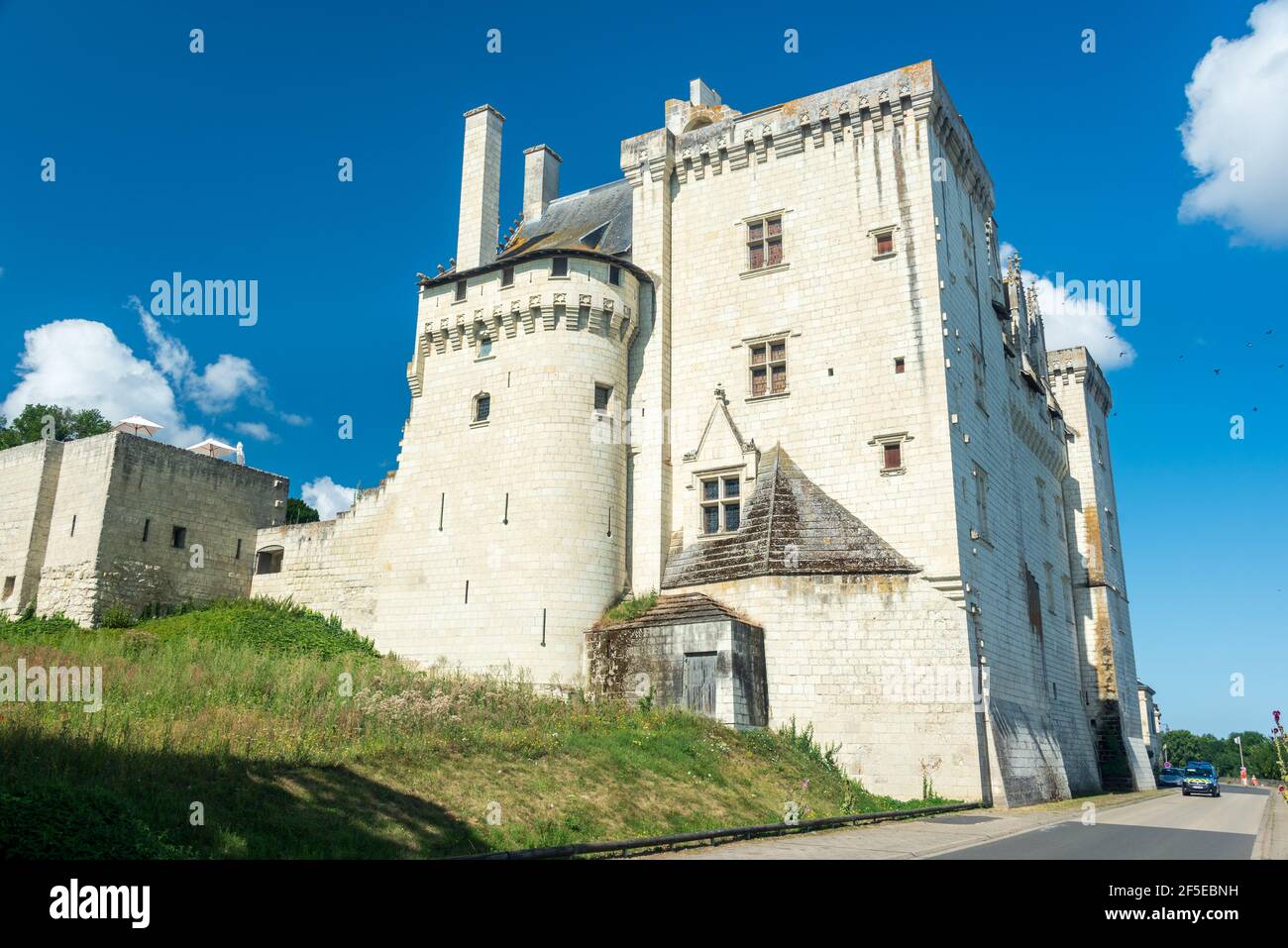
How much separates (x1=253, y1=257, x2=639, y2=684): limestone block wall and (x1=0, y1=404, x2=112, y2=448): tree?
2975cm

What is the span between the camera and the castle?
24.2 meters

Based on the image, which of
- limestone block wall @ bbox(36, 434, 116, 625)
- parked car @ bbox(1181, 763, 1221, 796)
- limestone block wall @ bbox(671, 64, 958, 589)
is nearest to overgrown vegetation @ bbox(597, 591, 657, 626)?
limestone block wall @ bbox(671, 64, 958, 589)

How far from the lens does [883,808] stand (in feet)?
71.8

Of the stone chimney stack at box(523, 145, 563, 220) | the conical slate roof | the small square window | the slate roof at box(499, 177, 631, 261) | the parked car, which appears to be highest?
the stone chimney stack at box(523, 145, 563, 220)

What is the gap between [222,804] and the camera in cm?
1142

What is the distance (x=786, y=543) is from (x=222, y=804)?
17.1 m

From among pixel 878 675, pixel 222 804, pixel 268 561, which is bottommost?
pixel 222 804

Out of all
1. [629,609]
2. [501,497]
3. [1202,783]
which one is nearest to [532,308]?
[501,497]

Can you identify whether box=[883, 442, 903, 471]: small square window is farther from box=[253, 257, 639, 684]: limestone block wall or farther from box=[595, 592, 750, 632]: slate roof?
box=[253, 257, 639, 684]: limestone block wall

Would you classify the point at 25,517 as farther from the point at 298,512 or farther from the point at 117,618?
the point at 298,512

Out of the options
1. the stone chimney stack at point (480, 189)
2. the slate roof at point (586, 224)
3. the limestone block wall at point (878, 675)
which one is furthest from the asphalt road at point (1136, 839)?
the stone chimney stack at point (480, 189)
